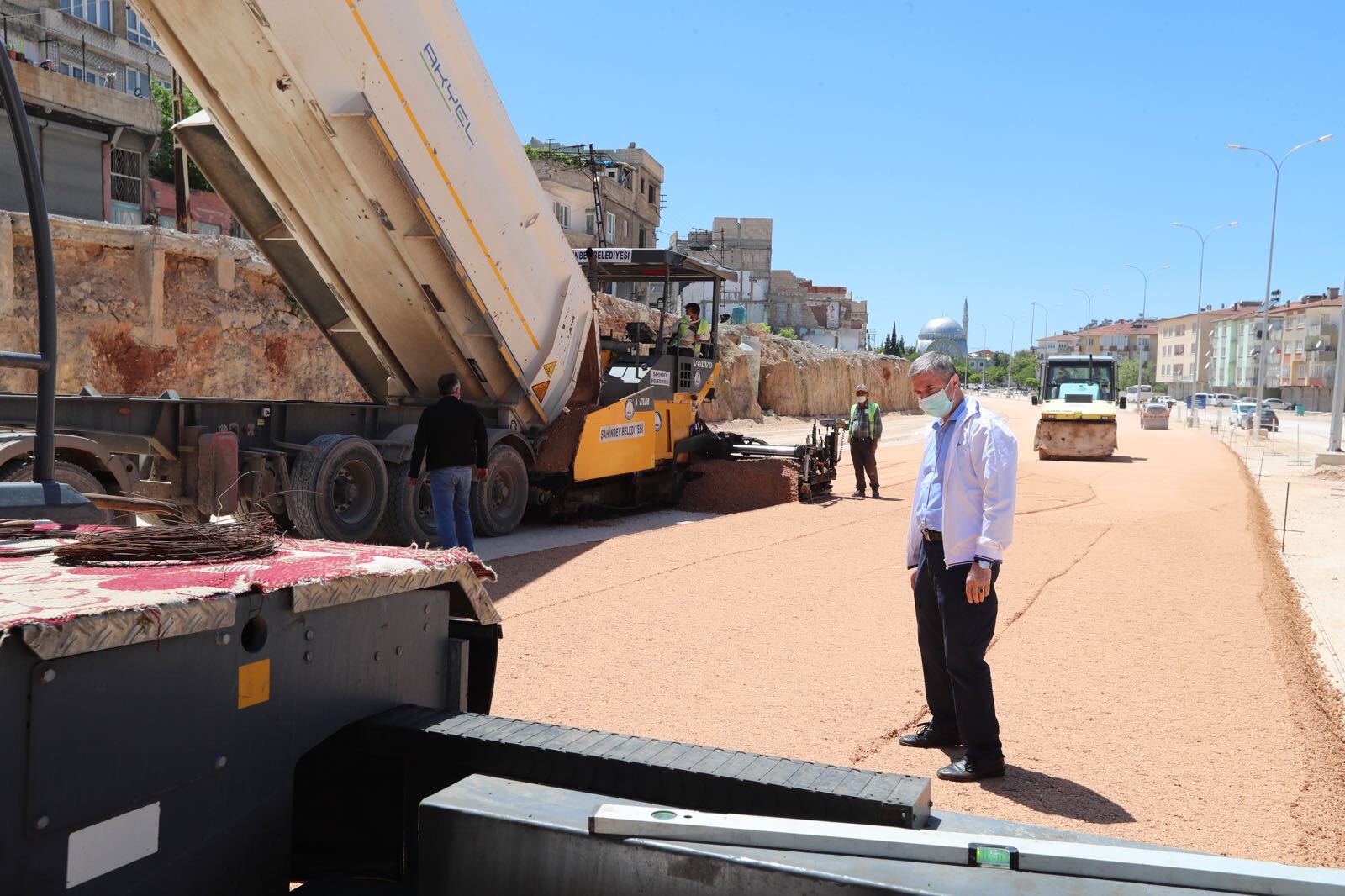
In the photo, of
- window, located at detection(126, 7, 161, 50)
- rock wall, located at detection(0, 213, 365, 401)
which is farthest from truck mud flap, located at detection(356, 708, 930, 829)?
window, located at detection(126, 7, 161, 50)

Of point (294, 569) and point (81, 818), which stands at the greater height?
point (294, 569)

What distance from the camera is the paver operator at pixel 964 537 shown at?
469 cm

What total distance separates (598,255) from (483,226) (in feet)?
11.7

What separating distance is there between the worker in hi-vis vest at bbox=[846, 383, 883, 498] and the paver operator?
11.3 metres

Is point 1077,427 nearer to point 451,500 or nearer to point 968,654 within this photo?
point 451,500

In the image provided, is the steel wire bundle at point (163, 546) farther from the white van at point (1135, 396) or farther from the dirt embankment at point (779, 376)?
the white van at point (1135, 396)

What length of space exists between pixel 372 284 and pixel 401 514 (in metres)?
2.30

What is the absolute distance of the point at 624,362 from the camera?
1416cm

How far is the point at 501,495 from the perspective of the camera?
479 inches

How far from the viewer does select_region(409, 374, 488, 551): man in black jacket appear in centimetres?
963

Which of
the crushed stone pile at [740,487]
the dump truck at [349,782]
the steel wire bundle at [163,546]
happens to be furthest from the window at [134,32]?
the dump truck at [349,782]

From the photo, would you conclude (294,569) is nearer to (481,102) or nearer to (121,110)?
(481,102)

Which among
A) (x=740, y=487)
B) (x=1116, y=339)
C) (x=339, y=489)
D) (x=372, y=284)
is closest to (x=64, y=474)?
(x=339, y=489)

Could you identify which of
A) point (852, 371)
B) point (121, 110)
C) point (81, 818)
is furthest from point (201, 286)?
point (852, 371)
